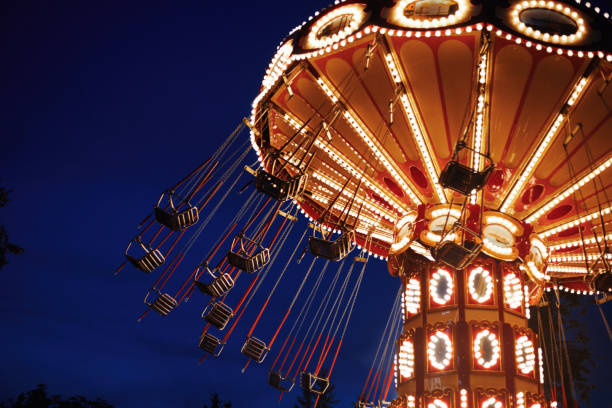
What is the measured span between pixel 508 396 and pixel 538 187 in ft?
14.0

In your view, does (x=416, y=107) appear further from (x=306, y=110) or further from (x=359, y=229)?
(x=359, y=229)

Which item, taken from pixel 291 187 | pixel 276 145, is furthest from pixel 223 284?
pixel 276 145

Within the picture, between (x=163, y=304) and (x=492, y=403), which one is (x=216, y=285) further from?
(x=492, y=403)

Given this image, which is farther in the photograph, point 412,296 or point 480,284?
point 412,296

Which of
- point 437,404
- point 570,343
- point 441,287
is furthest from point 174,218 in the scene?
point 570,343

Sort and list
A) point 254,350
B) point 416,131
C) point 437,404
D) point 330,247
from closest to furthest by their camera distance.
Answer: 1. point 330,247
2. point 437,404
3. point 416,131
4. point 254,350

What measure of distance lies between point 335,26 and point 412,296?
5595 mm

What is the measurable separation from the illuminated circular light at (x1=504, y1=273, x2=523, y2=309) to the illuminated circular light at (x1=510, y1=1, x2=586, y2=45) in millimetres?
4712

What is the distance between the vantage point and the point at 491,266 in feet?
37.3

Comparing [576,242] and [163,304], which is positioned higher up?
[576,242]

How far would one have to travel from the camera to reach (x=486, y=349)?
10.5 metres

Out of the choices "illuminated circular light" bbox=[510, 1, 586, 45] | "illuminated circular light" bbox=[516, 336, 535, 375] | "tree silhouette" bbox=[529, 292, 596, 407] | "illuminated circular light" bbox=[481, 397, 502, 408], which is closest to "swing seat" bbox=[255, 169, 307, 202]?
"illuminated circular light" bbox=[510, 1, 586, 45]

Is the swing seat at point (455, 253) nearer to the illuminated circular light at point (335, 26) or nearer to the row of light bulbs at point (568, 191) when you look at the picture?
the row of light bulbs at point (568, 191)

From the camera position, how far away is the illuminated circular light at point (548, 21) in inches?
352
